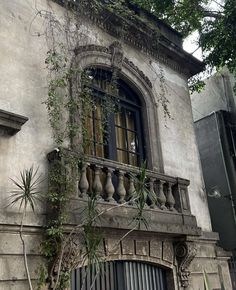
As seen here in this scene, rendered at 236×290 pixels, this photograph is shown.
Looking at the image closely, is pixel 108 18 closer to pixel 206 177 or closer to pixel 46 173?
pixel 46 173

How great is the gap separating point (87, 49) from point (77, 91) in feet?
3.86

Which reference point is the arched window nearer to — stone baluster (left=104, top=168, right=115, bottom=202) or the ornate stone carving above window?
stone baluster (left=104, top=168, right=115, bottom=202)

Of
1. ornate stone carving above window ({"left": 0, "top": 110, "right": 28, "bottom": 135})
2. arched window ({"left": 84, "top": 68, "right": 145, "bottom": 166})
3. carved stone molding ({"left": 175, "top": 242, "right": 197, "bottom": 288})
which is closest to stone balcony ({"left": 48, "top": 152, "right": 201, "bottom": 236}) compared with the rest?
carved stone molding ({"left": 175, "top": 242, "right": 197, "bottom": 288})

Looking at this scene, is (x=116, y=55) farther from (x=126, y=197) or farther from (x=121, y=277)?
(x=121, y=277)

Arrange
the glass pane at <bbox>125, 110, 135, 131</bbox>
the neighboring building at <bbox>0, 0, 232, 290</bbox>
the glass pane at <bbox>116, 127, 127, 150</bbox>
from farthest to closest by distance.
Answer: the glass pane at <bbox>125, 110, 135, 131</bbox> → the glass pane at <bbox>116, 127, 127, 150</bbox> → the neighboring building at <bbox>0, 0, 232, 290</bbox>

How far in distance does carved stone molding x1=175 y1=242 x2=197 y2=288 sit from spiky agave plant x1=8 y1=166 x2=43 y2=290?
3.17 meters

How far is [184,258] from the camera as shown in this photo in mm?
7164

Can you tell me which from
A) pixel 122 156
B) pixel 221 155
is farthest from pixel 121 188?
pixel 221 155

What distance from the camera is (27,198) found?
510 cm

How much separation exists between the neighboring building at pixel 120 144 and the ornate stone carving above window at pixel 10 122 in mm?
14

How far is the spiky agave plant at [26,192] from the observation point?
4926mm

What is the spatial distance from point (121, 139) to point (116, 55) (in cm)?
179

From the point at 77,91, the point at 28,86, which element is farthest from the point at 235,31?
the point at 28,86

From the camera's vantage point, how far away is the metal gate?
573cm
